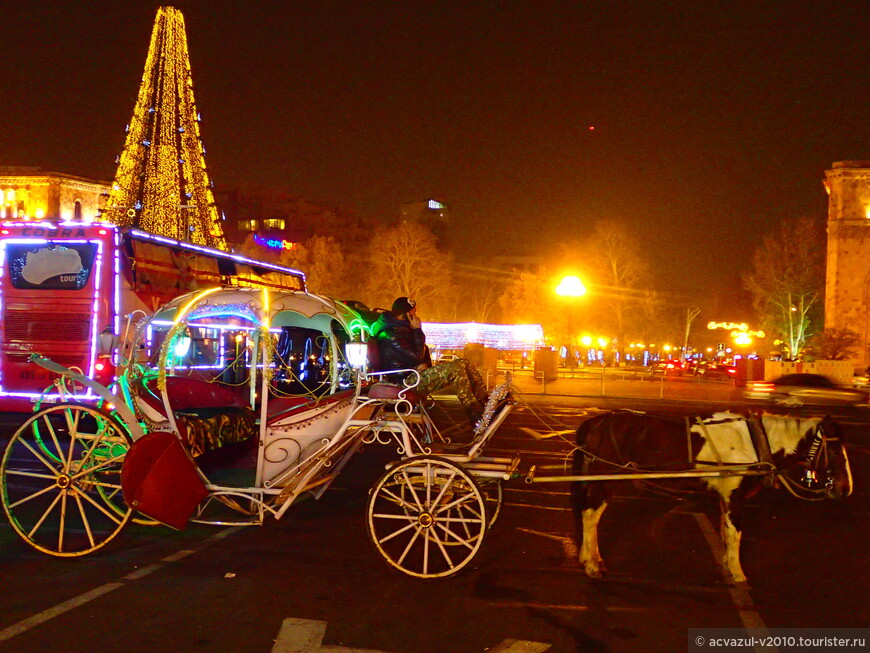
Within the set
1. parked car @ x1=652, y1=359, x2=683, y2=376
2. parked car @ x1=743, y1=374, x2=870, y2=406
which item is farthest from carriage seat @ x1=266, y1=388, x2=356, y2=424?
parked car @ x1=652, y1=359, x2=683, y2=376

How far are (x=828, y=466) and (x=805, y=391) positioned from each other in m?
23.8

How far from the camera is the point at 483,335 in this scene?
4841 centimetres

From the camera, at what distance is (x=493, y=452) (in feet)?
46.1

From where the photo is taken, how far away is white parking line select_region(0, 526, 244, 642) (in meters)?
5.58

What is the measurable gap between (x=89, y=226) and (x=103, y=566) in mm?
8670

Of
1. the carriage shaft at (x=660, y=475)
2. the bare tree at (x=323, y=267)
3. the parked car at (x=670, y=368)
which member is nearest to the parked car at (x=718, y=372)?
the parked car at (x=670, y=368)

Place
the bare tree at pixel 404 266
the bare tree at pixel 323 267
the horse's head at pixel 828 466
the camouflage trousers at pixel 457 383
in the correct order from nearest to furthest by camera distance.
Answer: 1. the horse's head at pixel 828 466
2. the camouflage trousers at pixel 457 383
3. the bare tree at pixel 404 266
4. the bare tree at pixel 323 267

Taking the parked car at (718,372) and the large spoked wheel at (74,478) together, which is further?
the parked car at (718,372)

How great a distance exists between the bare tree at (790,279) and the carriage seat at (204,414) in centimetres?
5854

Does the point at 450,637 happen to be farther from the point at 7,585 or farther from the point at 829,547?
the point at 829,547

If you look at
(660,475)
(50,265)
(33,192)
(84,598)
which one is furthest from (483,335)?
(33,192)

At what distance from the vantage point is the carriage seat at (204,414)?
8062 millimetres

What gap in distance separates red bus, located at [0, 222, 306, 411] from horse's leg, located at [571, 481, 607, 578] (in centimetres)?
900

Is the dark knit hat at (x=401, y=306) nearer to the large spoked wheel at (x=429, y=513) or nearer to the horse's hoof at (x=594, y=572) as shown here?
the large spoked wheel at (x=429, y=513)
